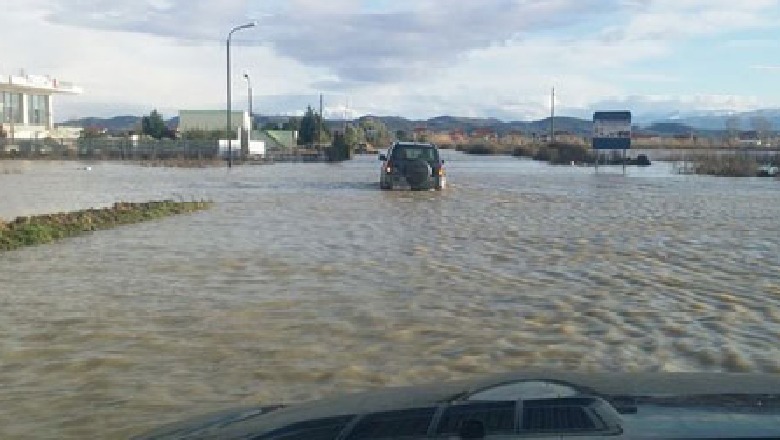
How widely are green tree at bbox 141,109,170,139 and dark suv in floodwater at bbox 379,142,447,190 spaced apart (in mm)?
75075

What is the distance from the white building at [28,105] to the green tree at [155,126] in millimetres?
8554

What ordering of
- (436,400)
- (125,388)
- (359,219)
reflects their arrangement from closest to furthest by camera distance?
(436,400), (125,388), (359,219)

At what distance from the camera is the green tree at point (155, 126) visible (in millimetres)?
99812

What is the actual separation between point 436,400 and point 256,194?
24.5 m

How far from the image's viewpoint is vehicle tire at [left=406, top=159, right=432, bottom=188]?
27.6 metres

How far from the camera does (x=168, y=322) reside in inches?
330

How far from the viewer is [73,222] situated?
16094mm

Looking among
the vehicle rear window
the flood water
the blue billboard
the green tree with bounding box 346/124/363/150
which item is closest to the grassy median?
the flood water

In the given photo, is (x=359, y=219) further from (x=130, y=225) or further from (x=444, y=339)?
(x=444, y=339)

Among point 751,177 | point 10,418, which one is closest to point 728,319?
point 10,418

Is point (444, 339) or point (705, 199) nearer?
point (444, 339)

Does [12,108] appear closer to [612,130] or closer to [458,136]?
[612,130]

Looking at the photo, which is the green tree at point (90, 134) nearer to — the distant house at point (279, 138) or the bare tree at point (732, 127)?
the distant house at point (279, 138)

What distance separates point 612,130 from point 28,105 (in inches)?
2636
